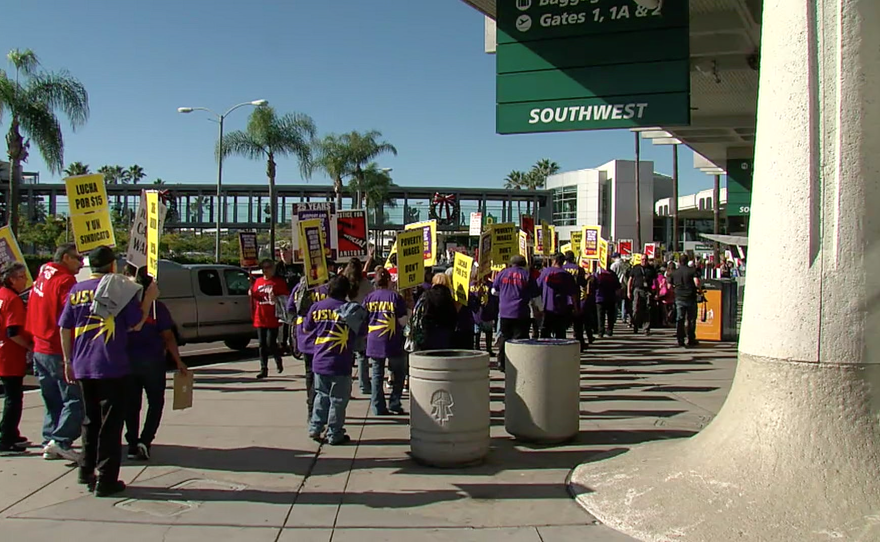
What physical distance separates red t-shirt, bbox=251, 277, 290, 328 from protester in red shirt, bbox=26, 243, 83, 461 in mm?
4451

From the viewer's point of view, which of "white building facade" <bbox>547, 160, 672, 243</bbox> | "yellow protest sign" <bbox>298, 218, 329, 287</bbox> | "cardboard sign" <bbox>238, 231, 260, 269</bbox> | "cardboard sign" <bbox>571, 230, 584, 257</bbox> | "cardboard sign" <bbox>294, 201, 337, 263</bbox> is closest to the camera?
"yellow protest sign" <bbox>298, 218, 329, 287</bbox>

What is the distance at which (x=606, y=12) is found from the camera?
25.8 ft

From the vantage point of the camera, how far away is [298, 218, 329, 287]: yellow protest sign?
9695 mm

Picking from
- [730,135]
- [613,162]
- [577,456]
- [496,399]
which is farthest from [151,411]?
[613,162]

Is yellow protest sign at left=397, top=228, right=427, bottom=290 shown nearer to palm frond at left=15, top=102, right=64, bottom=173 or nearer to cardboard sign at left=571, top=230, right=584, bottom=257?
cardboard sign at left=571, top=230, right=584, bottom=257

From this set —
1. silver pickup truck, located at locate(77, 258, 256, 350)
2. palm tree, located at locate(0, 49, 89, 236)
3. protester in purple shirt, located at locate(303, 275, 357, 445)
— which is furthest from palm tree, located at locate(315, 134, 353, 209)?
protester in purple shirt, located at locate(303, 275, 357, 445)

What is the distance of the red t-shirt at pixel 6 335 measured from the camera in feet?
22.1

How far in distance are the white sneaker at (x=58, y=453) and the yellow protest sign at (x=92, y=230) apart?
1.86 m

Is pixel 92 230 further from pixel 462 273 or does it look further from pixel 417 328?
pixel 462 273

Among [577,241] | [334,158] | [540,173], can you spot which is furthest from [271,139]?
[540,173]

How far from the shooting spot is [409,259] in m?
10.1

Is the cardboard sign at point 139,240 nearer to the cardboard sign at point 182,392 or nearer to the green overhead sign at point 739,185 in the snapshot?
the cardboard sign at point 182,392

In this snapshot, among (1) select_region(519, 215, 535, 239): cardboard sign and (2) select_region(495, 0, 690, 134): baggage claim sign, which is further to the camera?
(1) select_region(519, 215, 535, 239): cardboard sign

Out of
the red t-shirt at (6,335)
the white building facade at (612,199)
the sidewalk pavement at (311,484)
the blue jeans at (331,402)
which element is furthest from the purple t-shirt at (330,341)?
the white building facade at (612,199)
